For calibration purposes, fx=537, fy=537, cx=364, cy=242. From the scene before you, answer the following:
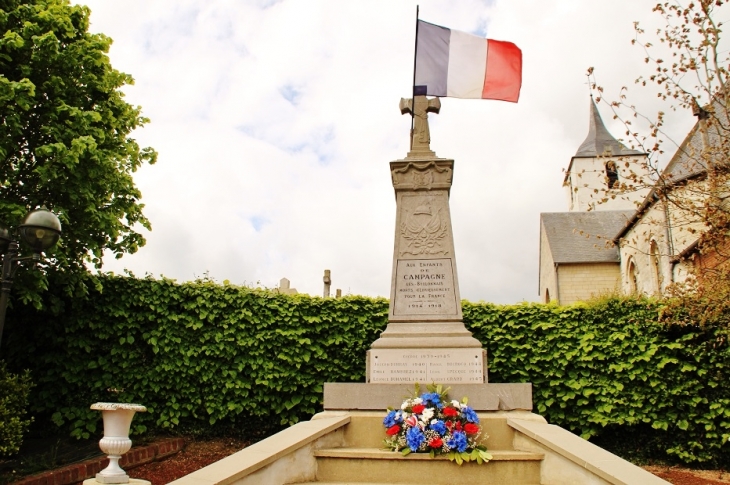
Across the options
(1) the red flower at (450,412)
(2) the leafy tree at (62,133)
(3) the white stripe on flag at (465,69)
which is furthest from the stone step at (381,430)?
(3) the white stripe on flag at (465,69)

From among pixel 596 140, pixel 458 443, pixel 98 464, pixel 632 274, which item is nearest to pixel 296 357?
pixel 98 464

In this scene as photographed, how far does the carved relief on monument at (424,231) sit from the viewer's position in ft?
24.6

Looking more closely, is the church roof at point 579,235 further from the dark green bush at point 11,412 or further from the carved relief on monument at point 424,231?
the dark green bush at point 11,412

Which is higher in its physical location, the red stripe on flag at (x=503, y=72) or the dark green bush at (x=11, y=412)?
the red stripe on flag at (x=503, y=72)

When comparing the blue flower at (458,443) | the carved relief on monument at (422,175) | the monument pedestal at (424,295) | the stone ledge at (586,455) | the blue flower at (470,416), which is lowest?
the blue flower at (458,443)

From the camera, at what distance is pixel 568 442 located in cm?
467

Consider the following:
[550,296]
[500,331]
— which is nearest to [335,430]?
[500,331]

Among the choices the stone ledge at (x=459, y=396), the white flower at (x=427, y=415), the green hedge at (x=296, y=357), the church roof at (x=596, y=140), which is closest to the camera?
the white flower at (x=427, y=415)

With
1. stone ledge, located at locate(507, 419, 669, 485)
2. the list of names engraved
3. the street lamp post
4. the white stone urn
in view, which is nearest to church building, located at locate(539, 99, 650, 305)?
the list of names engraved

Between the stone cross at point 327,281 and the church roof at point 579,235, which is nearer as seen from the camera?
the stone cross at point 327,281

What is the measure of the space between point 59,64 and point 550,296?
31249 mm

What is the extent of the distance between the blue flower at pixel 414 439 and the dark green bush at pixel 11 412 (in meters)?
4.70

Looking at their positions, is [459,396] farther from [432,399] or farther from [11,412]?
[11,412]

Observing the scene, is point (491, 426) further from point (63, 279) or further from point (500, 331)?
point (63, 279)
